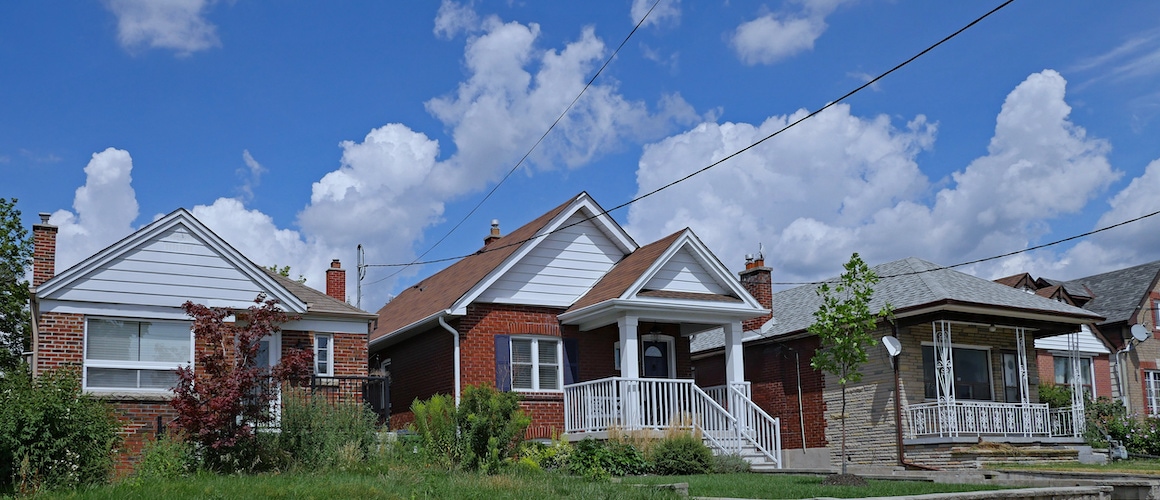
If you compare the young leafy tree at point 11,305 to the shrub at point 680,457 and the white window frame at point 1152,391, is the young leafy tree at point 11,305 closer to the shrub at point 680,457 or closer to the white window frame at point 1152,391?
the shrub at point 680,457

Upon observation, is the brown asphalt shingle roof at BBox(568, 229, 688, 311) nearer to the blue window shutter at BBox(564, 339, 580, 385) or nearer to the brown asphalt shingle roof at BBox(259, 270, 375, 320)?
the blue window shutter at BBox(564, 339, 580, 385)

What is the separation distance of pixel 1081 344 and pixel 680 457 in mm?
23431

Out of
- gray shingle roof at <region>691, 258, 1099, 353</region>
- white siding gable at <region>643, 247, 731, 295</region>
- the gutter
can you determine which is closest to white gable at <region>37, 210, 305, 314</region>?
the gutter

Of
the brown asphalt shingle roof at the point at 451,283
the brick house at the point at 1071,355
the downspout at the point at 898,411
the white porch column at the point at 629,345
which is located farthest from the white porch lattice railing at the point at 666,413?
the brick house at the point at 1071,355

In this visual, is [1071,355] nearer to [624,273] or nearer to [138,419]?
[624,273]

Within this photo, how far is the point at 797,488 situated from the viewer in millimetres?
14352

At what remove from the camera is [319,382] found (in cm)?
2061

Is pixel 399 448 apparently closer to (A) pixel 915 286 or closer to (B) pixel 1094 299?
(A) pixel 915 286

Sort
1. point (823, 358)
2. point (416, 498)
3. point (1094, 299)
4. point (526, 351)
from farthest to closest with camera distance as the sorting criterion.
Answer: point (1094, 299) → point (526, 351) → point (823, 358) → point (416, 498)

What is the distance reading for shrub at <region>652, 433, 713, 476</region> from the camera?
60.6ft

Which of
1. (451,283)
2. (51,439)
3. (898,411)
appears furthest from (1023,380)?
(51,439)

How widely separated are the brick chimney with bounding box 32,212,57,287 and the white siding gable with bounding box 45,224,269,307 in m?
1.52

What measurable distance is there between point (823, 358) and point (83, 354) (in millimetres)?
13021

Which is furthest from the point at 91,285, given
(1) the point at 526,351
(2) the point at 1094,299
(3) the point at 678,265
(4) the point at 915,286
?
(2) the point at 1094,299
